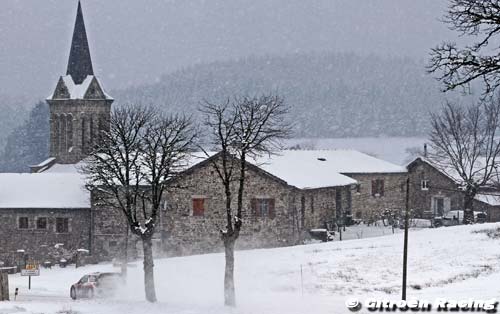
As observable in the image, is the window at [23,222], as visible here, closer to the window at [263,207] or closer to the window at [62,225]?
the window at [62,225]

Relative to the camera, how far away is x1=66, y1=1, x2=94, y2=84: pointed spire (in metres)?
76.8

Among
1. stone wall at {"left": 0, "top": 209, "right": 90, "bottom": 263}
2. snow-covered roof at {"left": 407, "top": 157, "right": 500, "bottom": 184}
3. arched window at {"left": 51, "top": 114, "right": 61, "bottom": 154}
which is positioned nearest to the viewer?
stone wall at {"left": 0, "top": 209, "right": 90, "bottom": 263}

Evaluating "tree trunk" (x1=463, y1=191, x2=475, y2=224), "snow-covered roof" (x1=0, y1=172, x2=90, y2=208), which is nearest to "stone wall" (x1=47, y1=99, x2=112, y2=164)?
"snow-covered roof" (x1=0, y1=172, x2=90, y2=208)

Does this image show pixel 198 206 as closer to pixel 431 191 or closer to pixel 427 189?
pixel 427 189

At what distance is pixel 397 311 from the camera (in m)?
21.4

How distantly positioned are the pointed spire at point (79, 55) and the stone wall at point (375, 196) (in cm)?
2649

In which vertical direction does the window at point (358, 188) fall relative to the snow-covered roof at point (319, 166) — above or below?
below

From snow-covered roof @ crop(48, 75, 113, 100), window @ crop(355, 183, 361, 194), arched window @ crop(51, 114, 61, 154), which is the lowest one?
window @ crop(355, 183, 361, 194)

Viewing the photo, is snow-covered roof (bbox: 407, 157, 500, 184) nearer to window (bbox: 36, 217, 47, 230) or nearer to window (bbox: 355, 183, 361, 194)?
window (bbox: 355, 183, 361, 194)

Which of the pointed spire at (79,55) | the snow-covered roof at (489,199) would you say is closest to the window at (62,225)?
the pointed spire at (79,55)

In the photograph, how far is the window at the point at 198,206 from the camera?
163ft

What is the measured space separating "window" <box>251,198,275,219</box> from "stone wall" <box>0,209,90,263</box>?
10.3 m

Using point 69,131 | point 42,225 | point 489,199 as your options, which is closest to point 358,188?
point 489,199

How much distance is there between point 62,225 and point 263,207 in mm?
12560
